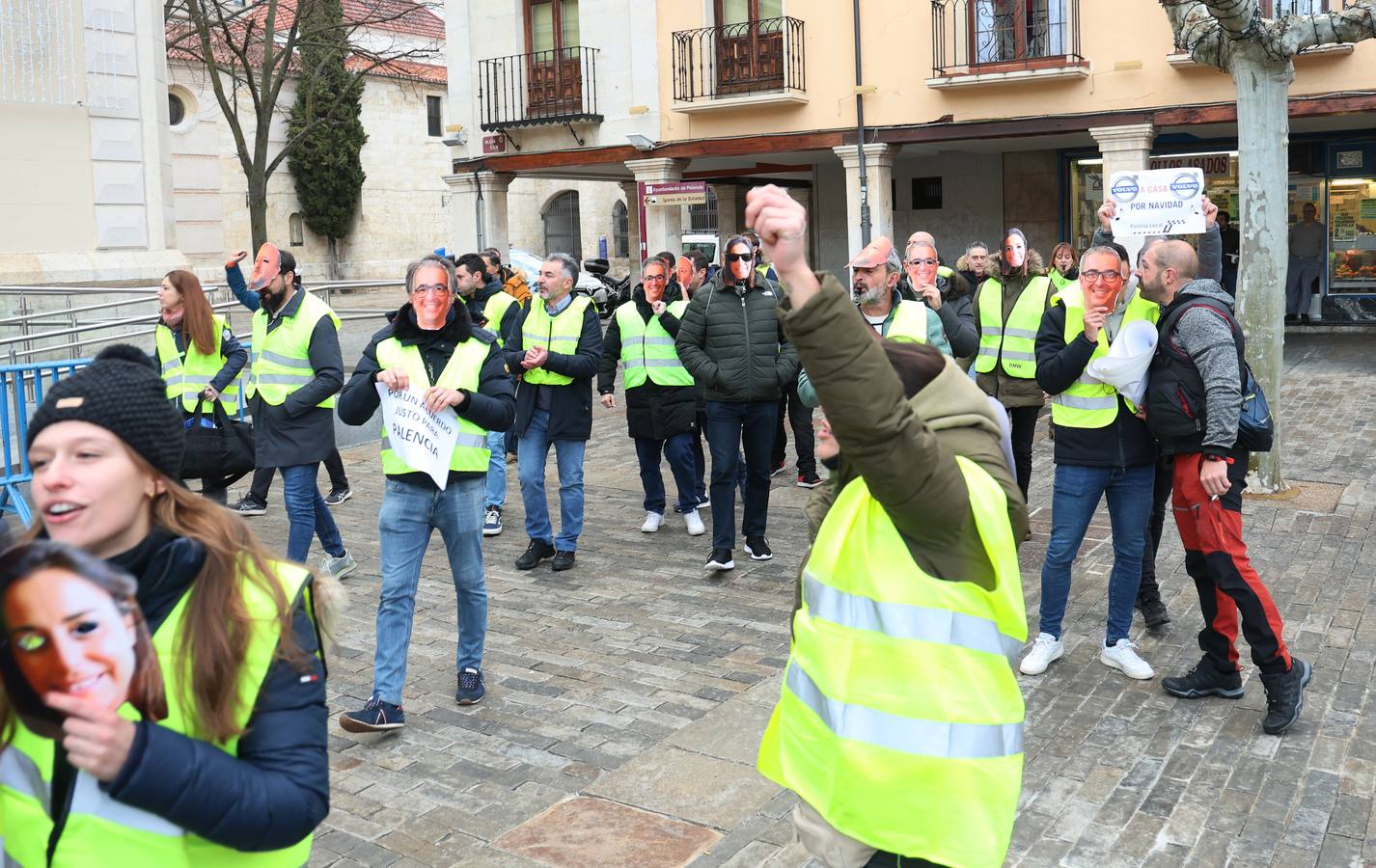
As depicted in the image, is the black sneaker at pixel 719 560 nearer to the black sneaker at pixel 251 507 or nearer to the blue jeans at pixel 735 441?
the blue jeans at pixel 735 441

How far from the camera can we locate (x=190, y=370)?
7.77 metres

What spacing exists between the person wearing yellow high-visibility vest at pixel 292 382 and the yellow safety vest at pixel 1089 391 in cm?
381

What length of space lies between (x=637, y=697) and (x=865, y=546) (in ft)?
10.9

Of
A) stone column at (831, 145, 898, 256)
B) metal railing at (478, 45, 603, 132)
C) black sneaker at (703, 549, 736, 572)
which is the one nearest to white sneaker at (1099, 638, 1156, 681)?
black sneaker at (703, 549, 736, 572)

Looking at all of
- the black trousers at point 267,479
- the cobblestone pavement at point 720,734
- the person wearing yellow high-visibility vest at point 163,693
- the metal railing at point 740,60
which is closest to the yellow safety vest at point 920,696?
the person wearing yellow high-visibility vest at point 163,693

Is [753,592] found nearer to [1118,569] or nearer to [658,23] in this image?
[1118,569]

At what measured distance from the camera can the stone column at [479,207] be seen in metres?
24.5

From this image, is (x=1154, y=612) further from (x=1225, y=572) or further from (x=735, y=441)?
(x=735, y=441)

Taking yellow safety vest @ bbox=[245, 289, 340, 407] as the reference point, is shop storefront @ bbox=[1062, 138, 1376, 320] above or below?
above

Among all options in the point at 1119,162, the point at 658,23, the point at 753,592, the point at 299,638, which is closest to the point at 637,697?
the point at 753,592

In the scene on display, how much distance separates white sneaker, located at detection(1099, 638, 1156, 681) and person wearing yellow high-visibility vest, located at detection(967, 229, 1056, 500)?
8.53ft

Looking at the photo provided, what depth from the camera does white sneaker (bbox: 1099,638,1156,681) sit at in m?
5.77

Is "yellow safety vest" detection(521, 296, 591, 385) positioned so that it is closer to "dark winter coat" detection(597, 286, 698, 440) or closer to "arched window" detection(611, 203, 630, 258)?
"dark winter coat" detection(597, 286, 698, 440)

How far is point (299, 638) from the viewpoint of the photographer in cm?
208
